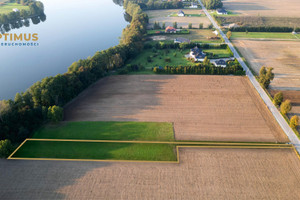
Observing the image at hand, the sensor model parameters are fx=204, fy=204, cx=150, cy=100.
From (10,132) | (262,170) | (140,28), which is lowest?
(262,170)

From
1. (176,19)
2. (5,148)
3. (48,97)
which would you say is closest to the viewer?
(5,148)

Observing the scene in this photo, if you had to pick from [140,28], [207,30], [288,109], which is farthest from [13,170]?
[207,30]

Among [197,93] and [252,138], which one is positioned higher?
[197,93]

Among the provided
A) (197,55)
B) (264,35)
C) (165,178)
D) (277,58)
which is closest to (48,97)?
(165,178)

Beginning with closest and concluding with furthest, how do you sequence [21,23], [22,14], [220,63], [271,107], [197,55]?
[271,107]
[220,63]
[197,55]
[21,23]
[22,14]

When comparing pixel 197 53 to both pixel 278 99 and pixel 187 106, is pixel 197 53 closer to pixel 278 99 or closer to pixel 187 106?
pixel 187 106

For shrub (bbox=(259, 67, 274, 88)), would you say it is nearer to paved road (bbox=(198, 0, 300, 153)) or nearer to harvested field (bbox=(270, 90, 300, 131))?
paved road (bbox=(198, 0, 300, 153))

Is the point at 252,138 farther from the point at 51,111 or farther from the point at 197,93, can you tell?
the point at 51,111
